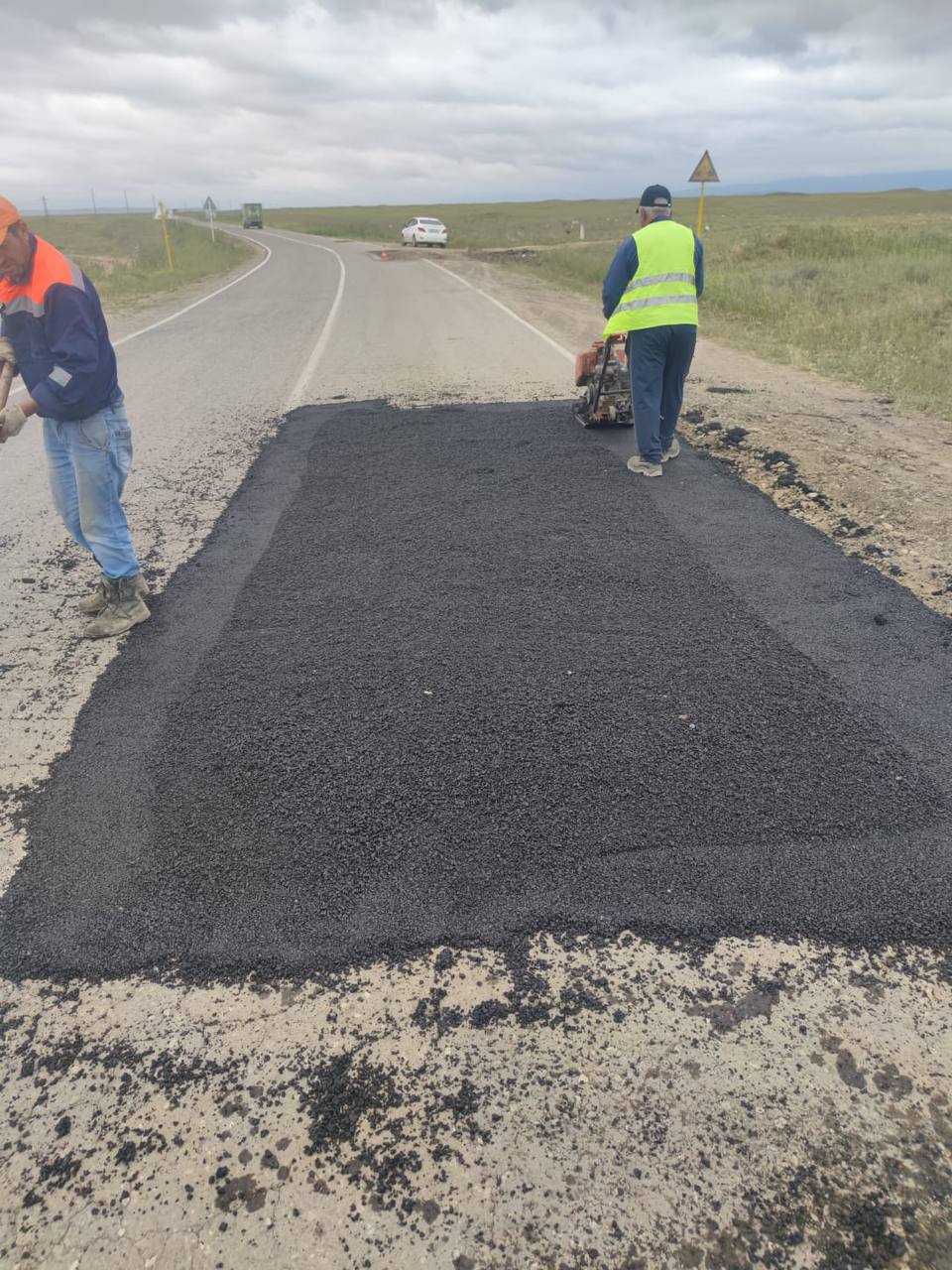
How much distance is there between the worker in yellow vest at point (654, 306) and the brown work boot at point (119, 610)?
383 cm

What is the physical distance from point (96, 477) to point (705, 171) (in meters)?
17.7

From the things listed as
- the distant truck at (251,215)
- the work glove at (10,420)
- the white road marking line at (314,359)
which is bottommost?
the white road marking line at (314,359)

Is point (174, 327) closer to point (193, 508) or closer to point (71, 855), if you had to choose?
point (193, 508)

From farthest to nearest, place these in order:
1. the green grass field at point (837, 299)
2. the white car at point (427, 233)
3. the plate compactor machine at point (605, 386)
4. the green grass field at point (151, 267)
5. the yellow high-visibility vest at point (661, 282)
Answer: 1. the white car at point (427, 233)
2. the green grass field at point (151, 267)
3. the green grass field at point (837, 299)
4. the plate compactor machine at point (605, 386)
5. the yellow high-visibility vest at point (661, 282)

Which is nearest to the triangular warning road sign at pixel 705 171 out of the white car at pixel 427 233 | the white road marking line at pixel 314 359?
the white road marking line at pixel 314 359

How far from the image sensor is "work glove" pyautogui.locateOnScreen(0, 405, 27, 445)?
12.0 ft

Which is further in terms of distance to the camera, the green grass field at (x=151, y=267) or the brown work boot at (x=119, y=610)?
the green grass field at (x=151, y=267)

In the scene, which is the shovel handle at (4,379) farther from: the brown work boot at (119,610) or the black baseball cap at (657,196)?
the black baseball cap at (657,196)

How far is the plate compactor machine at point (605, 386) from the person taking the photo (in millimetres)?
7152

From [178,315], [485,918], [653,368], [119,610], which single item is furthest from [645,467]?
[178,315]

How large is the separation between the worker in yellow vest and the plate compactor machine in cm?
80

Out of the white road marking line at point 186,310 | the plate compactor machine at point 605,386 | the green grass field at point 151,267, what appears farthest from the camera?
the green grass field at point 151,267

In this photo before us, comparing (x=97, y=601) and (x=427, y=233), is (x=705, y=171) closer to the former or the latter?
(x=97, y=601)

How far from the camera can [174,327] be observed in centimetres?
1470
